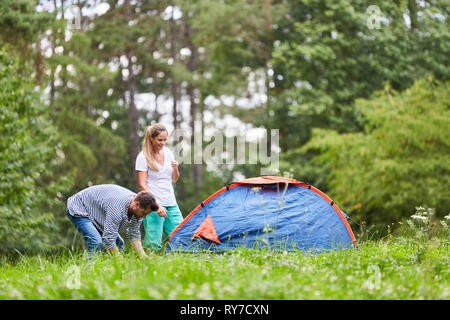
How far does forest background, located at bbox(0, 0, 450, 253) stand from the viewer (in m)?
11.9

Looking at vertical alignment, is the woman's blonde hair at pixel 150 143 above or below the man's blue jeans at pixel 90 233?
above

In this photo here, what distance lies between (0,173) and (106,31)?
1144 cm

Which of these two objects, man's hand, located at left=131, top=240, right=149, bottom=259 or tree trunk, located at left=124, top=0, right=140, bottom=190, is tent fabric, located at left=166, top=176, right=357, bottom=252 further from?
tree trunk, located at left=124, top=0, right=140, bottom=190

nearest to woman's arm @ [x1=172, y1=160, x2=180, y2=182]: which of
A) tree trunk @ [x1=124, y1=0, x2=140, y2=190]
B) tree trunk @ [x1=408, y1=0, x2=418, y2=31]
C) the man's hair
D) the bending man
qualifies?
the bending man

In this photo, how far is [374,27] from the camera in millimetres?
15711

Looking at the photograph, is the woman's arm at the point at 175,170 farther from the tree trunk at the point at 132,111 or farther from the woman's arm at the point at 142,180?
the tree trunk at the point at 132,111

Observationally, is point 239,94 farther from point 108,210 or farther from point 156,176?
point 108,210

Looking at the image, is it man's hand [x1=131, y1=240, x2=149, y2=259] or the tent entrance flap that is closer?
man's hand [x1=131, y1=240, x2=149, y2=259]

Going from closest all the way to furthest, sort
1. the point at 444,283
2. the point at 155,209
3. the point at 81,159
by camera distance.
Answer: the point at 444,283 → the point at 155,209 → the point at 81,159

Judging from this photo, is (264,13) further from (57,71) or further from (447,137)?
(447,137)

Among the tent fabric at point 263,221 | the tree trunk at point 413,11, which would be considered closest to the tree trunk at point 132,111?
the tree trunk at point 413,11

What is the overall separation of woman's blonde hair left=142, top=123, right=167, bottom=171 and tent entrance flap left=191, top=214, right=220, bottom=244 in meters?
0.82

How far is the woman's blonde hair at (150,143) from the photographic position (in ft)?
17.4

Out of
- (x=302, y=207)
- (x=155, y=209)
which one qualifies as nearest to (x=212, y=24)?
(x=302, y=207)
